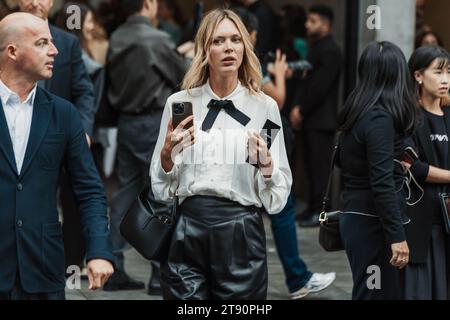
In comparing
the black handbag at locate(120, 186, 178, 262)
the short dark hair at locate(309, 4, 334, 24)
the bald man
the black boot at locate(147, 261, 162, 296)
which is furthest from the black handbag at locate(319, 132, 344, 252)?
the short dark hair at locate(309, 4, 334, 24)

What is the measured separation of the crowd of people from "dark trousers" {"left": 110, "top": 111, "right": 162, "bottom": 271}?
0.04 ft

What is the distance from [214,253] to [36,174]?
0.92 m

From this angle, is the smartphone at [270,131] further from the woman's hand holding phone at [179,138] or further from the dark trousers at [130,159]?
the dark trousers at [130,159]

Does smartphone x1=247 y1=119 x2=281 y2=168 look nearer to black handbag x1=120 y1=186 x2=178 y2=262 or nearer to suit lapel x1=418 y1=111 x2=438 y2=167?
black handbag x1=120 y1=186 x2=178 y2=262

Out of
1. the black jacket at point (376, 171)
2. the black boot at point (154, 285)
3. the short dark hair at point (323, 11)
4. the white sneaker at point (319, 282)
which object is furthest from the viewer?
the short dark hair at point (323, 11)

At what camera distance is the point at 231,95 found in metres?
5.41

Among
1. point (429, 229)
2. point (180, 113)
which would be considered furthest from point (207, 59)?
point (429, 229)

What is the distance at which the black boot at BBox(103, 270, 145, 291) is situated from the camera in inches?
326

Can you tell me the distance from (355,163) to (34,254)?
206 centimetres

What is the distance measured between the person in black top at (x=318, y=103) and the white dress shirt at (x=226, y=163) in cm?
581

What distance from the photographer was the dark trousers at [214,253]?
5.21 metres

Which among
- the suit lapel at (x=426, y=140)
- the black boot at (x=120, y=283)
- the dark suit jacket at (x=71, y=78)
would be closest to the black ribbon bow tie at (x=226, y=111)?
the suit lapel at (x=426, y=140)

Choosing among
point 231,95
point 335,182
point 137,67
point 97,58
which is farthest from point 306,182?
point 231,95

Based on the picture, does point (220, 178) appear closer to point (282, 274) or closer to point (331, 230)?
point (331, 230)
